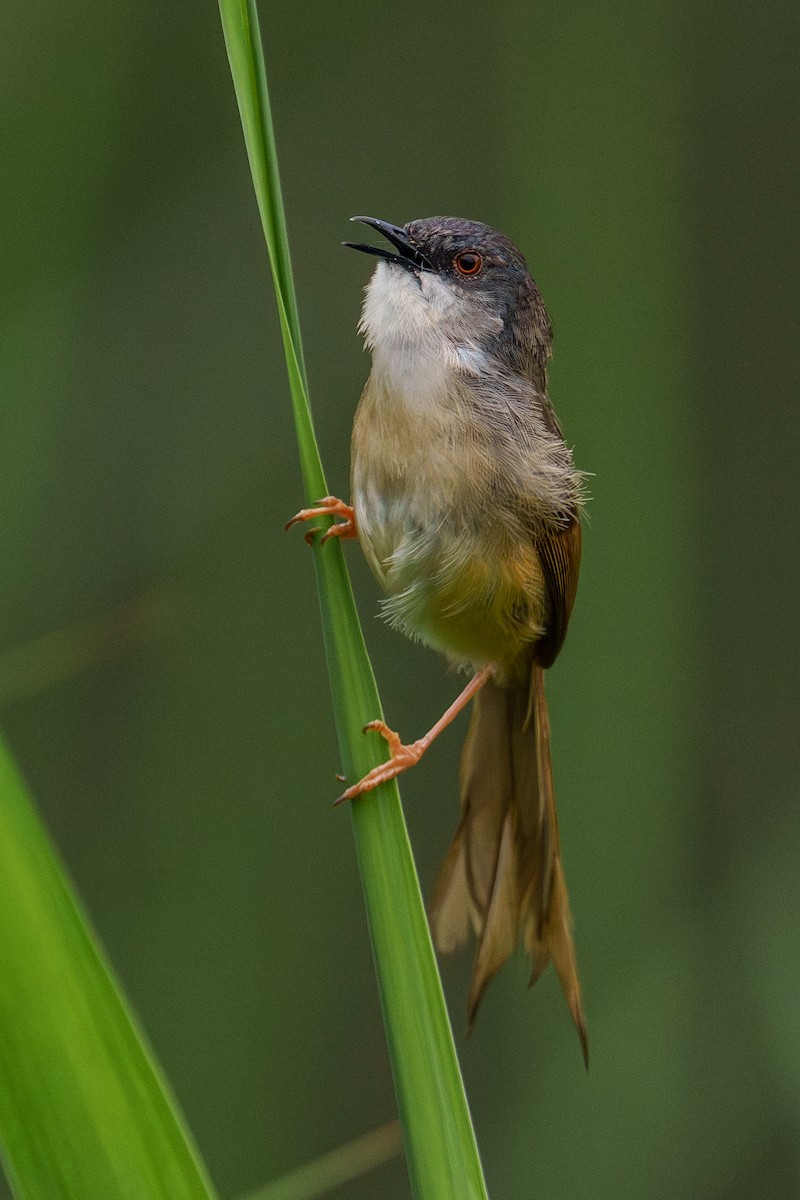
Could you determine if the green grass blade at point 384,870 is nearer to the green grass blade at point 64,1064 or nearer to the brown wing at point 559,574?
the green grass blade at point 64,1064

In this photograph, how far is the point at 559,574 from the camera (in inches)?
88.3

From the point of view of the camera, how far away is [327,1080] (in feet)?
8.36

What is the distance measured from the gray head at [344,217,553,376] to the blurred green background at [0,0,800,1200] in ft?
0.27

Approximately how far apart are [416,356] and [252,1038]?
1.40 meters

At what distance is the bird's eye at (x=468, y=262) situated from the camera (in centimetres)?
213

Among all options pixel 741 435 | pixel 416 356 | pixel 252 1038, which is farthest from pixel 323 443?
pixel 252 1038

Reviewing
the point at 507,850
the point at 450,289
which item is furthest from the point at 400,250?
the point at 507,850

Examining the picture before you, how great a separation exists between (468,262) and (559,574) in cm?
61

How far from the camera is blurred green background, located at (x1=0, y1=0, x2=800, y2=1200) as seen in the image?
2018 mm

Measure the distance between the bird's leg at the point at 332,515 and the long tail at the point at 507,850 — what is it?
1.81 feet

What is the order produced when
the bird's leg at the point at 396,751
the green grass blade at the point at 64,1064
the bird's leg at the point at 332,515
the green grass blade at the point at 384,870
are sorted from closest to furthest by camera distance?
the green grass blade at the point at 64,1064 → the green grass blade at the point at 384,870 → the bird's leg at the point at 396,751 → the bird's leg at the point at 332,515

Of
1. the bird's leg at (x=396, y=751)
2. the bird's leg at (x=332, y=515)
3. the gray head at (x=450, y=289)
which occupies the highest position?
the gray head at (x=450, y=289)

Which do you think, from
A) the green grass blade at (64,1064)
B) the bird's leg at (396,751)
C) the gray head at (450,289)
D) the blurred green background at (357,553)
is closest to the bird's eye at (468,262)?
the gray head at (450,289)

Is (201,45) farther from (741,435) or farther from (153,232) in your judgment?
(741,435)
